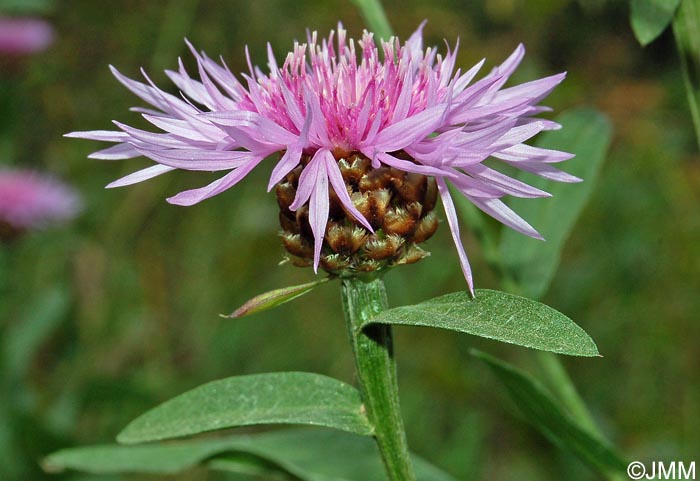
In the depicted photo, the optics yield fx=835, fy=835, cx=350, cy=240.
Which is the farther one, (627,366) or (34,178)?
(34,178)

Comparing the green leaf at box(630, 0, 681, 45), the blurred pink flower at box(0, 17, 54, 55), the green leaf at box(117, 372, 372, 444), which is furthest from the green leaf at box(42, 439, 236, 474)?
the blurred pink flower at box(0, 17, 54, 55)

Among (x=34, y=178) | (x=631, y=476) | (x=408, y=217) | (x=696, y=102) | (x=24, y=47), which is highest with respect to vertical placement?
(x=24, y=47)

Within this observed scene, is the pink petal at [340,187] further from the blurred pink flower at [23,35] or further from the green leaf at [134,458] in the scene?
the blurred pink flower at [23,35]

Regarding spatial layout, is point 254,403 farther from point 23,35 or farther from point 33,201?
point 23,35

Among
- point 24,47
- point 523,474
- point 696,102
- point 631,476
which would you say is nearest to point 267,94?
point 696,102

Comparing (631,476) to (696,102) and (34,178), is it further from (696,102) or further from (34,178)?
(34,178)

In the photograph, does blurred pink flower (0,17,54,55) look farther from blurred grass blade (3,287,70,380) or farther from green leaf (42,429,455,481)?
green leaf (42,429,455,481)

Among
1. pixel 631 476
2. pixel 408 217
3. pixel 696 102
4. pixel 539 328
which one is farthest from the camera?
pixel 631 476
